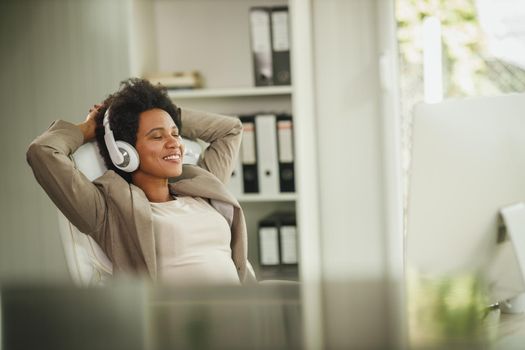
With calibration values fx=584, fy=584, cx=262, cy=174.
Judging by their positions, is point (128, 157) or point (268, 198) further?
point (268, 198)

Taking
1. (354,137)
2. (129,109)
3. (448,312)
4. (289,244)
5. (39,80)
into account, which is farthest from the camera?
(354,137)

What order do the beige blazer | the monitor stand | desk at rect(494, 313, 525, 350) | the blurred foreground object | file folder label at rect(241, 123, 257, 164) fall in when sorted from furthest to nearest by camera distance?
file folder label at rect(241, 123, 257, 164)
the beige blazer
the monitor stand
desk at rect(494, 313, 525, 350)
the blurred foreground object

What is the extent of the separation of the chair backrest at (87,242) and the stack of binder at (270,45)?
54 cm

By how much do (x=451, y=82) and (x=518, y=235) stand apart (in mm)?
1168

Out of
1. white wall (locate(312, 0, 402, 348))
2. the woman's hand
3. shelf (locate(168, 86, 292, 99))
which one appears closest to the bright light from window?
white wall (locate(312, 0, 402, 348))

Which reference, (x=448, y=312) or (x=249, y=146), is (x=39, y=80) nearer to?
(x=249, y=146)

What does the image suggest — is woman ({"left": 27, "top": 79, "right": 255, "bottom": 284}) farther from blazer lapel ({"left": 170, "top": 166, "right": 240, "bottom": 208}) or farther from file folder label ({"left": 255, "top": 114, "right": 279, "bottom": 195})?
file folder label ({"left": 255, "top": 114, "right": 279, "bottom": 195})

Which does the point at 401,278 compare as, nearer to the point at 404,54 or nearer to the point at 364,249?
the point at 364,249

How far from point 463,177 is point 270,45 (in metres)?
0.76

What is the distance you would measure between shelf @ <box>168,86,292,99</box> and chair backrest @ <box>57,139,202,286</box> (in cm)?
30

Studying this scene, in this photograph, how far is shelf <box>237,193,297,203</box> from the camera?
4.75 ft

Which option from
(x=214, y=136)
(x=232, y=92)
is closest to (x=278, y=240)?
(x=232, y=92)

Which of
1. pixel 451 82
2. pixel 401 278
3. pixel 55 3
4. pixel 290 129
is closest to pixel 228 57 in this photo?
pixel 290 129

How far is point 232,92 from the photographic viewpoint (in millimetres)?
1414
